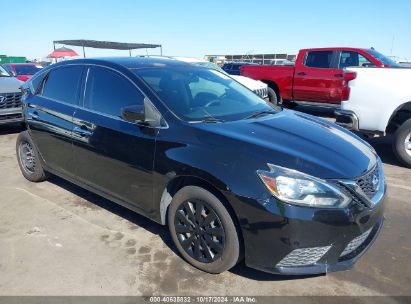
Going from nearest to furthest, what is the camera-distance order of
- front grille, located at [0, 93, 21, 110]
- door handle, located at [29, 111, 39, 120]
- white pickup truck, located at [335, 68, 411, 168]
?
door handle, located at [29, 111, 39, 120], white pickup truck, located at [335, 68, 411, 168], front grille, located at [0, 93, 21, 110]

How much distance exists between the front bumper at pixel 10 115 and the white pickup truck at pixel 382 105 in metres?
7.06

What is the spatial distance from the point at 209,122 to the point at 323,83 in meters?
7.76

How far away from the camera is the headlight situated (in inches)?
99.7

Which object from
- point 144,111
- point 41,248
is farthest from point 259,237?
point 41,248

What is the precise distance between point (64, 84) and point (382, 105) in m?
4.67

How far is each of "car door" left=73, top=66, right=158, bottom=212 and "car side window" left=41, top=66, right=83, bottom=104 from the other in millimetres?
252

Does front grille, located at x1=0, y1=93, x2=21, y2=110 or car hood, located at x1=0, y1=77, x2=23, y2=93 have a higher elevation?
car hood, located at x1=0, y1=77, x2=23, y2=93

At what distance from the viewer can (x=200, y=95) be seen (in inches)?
145

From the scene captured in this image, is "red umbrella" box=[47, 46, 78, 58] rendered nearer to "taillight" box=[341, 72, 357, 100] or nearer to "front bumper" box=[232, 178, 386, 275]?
"taillight" box=[341, 72, 357, 100]

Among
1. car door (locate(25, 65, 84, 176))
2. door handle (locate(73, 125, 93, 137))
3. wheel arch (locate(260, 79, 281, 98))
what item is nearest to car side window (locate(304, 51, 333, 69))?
wheel arch (locate(260, 79, 281, 98))

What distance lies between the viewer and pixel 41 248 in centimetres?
351

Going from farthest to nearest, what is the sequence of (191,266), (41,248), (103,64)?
1. (103,64)
2. (41,248)
3. (191,266)

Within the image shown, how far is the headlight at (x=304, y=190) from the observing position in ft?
8.30

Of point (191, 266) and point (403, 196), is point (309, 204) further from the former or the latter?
point (403, 196)
